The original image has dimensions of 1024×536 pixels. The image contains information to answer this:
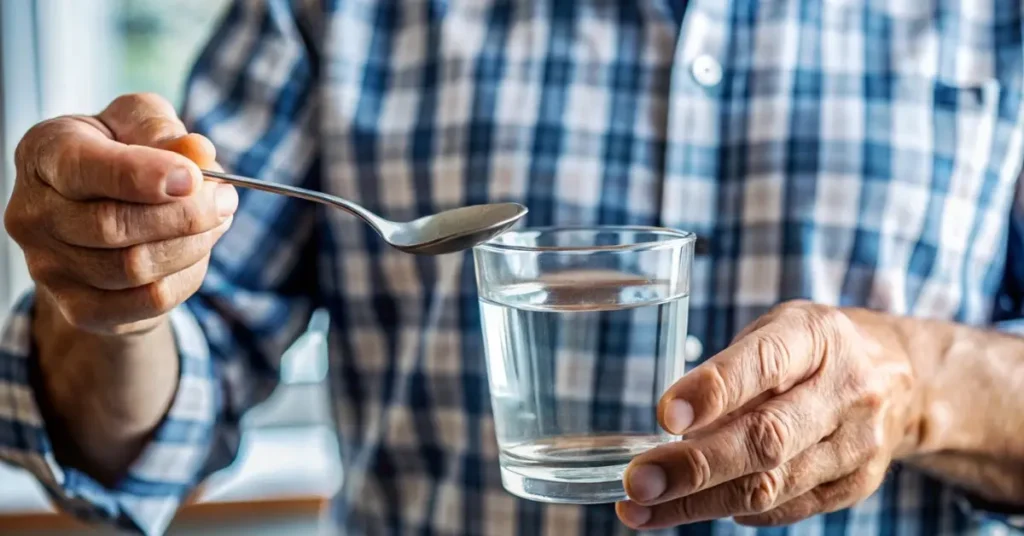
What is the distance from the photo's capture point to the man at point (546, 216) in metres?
0.76

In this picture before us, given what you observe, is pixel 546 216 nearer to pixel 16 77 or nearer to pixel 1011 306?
pixel 1011 306

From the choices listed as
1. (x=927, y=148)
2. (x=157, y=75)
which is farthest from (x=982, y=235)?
(x=157, y=75)

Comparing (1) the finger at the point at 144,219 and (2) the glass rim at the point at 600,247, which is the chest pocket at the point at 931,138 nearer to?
(2) the glass rim at the point at 600,247

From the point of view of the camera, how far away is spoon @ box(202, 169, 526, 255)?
521 millimetres

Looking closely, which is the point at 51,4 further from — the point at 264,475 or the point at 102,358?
the point at 102,358

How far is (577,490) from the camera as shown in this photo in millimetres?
503

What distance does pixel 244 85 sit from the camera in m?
0.87

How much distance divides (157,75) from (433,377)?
0.91 m

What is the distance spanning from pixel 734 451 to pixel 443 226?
0.18 m

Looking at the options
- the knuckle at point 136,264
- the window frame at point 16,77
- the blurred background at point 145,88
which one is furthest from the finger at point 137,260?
the window frame at point 16,77

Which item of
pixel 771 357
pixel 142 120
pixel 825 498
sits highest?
pixel 142 120

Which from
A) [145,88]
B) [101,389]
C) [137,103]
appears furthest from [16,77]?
[137,103]

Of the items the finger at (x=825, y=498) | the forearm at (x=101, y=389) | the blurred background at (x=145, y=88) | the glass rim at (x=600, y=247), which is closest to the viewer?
the glass rim at (x=600, y=247)

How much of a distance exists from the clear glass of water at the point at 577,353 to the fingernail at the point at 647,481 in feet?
0.08
